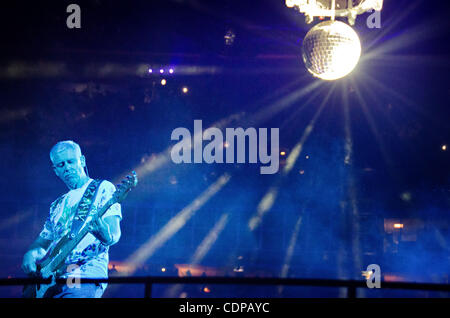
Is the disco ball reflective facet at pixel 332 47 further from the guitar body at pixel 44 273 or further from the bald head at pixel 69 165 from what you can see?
the bald head at pixel 69 165

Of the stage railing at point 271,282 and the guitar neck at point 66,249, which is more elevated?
the guitar neck at point 66,249

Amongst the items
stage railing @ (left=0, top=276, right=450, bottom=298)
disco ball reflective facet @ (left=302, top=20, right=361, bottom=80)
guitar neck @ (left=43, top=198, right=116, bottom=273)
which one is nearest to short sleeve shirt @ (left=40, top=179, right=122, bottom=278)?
guitar neck @ (left=43, top=198, right=116, bottom=273)

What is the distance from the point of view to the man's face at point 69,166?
6.28 m

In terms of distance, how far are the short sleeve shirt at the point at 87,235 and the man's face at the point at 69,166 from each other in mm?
200

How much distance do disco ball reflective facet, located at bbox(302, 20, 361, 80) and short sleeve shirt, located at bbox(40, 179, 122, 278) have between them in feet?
14.8

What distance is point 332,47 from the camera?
2.35m

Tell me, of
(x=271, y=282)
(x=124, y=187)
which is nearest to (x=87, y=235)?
(x=124, y=187)

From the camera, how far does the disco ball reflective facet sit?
235 centimetres

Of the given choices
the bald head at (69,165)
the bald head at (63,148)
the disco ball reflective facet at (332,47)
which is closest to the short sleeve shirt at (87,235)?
the bald head at (69,165)

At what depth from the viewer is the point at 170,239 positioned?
905 centimetres

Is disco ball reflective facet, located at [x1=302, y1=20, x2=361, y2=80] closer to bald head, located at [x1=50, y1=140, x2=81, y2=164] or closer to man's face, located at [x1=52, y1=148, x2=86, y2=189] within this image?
man's face, located at [x1=52, y1=148, x2=86, y2=189]

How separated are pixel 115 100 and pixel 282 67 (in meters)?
3.78

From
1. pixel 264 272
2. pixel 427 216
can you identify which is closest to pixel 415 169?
pixel 427 216

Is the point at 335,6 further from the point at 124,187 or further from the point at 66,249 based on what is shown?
the point at 66,249
